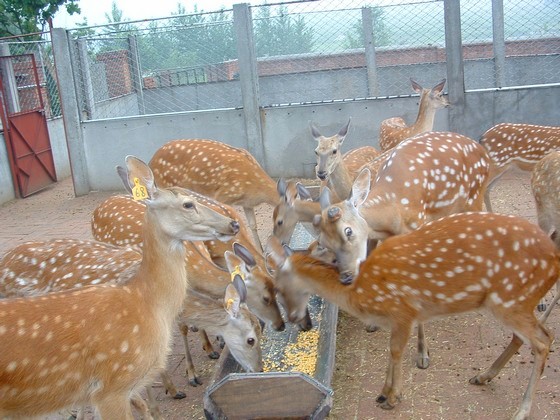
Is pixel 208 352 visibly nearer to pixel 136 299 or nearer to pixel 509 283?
pixel 136 299

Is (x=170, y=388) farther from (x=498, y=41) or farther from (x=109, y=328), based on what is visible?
(x=498, y=41)

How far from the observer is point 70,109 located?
444 inches

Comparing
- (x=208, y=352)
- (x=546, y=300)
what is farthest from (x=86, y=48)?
(x=546, y=300)

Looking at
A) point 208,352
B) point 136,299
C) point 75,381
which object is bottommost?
point 208,352

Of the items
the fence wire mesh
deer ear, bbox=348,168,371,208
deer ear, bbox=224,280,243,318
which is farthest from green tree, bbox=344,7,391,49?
deer ear, bbox=224,280,243,318

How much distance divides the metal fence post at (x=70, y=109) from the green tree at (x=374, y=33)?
472 cm

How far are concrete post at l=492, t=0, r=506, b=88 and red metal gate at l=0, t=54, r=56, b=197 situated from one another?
7880mm

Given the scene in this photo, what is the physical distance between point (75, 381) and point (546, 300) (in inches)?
154

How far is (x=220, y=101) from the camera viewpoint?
13820 mm

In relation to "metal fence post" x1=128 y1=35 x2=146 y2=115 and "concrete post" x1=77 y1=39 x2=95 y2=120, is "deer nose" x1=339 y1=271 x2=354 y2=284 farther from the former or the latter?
"metal fence post" x1=128 y1=35 x2=146 y2=115

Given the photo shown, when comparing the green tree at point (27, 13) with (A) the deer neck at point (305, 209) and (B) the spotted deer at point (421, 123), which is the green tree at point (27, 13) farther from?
(A) the deer neck at point (305, 209)

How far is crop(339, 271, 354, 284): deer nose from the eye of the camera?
4.56 metres

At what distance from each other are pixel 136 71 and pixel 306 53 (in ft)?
10.0

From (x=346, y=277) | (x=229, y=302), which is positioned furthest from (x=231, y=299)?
(x=346, y=277)
